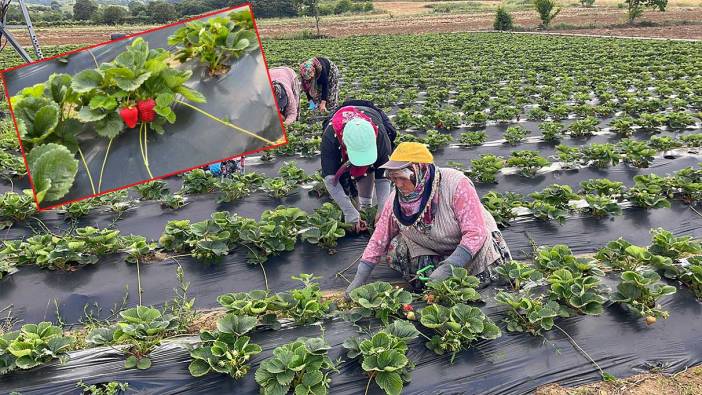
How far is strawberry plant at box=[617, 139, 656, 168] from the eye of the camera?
600cm

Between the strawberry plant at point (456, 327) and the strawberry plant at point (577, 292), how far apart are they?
59cm

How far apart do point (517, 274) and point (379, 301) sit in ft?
3.37

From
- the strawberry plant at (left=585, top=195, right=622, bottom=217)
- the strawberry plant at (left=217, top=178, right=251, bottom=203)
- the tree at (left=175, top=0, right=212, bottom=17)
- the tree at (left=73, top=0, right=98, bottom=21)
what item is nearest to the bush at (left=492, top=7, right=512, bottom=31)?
the tree at (left=175, top=0, right=212, bottom=17)

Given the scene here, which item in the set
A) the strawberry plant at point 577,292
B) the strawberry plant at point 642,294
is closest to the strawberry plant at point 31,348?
the strawberry plant at point 577,292

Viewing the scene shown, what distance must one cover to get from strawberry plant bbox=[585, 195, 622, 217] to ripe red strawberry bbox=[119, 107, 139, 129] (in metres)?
4.20

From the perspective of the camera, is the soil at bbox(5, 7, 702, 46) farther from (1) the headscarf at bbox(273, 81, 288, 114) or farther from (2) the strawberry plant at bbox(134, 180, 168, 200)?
(2) the strawberry plant at bbox(134, 180, 168, 200)

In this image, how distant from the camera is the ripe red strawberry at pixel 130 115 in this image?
2.98 metres

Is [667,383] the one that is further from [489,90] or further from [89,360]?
[489,90]

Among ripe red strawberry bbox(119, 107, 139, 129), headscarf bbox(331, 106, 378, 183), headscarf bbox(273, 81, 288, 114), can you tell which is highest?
ripe red strawberry bbox(119, 107, 139, 129)

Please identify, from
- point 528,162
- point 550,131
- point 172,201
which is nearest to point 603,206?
point 528,162

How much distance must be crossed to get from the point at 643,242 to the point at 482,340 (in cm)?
259

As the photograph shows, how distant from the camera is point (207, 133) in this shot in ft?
10.6

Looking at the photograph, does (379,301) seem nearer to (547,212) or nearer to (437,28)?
(547,212)

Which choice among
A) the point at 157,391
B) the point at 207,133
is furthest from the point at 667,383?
the point at 207,133
